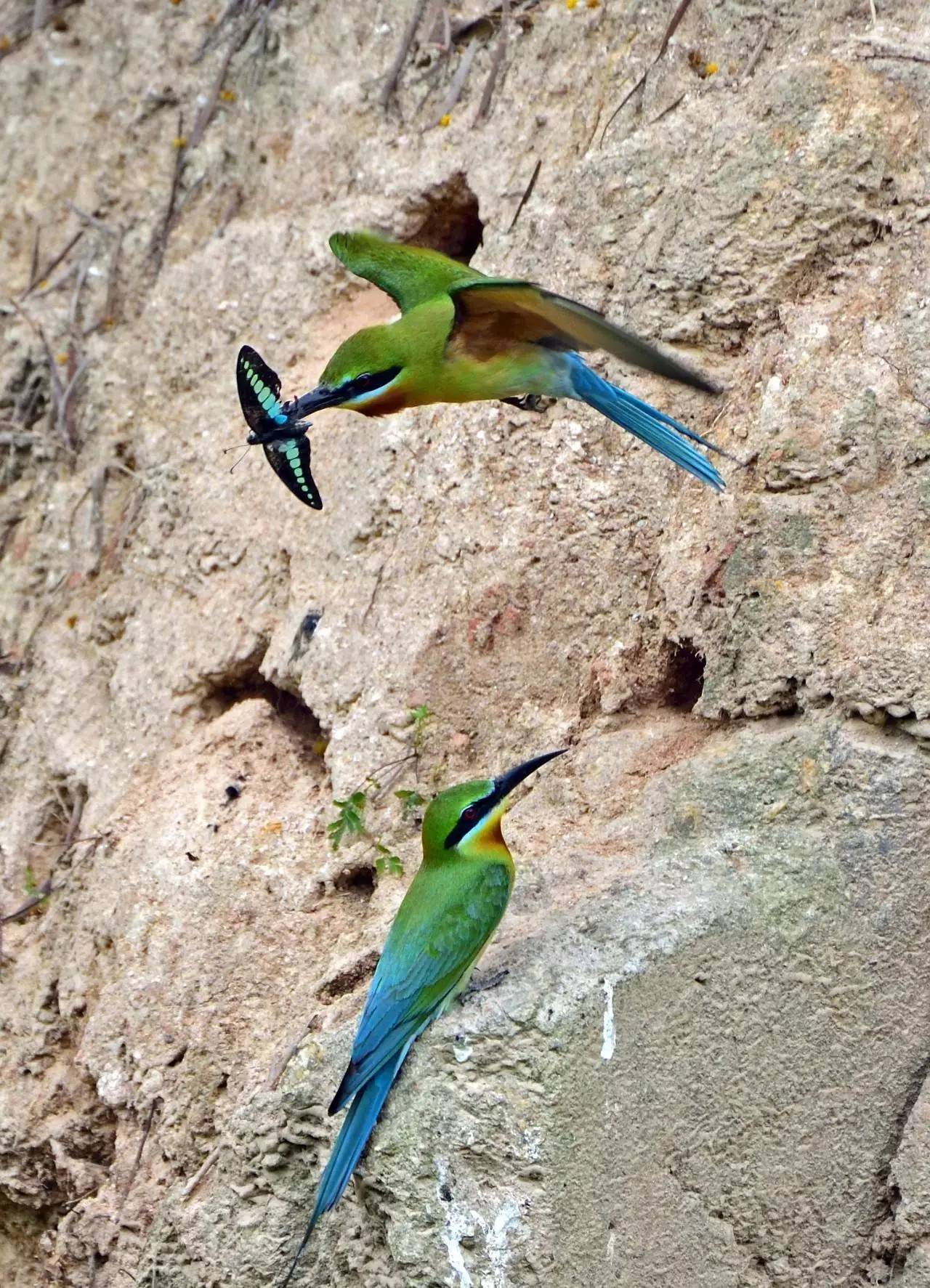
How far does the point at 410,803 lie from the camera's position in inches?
157

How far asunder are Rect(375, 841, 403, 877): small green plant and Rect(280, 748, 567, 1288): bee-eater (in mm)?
129

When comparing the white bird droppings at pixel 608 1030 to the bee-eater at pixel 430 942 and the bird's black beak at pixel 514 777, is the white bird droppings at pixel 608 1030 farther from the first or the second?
the bird's black beak at pixel 514 777

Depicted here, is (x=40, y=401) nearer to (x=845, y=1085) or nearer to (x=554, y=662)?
(x=554, y=662)

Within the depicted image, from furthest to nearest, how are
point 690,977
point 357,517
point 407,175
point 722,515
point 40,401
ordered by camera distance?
1. point 40,401
2. point 407,175
3. point 357,517
4. point 722,515
5. point 690,977

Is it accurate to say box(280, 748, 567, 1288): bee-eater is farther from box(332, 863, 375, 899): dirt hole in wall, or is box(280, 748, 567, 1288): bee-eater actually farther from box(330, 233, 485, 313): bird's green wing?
box(330, 233, 485, 313): bird's green wing

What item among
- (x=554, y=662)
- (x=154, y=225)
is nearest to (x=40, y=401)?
(x=154, y=225)

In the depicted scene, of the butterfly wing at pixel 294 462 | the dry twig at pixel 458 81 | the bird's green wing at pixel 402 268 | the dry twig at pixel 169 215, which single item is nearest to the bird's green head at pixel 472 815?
the butterfly wing at pixel 294 462

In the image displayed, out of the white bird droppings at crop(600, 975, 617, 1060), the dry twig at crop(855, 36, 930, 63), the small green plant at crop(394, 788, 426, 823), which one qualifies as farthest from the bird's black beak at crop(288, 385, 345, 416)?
the dry twig at crop(855, 36, 930, 63)

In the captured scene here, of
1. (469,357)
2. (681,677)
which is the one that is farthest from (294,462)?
(681,677)

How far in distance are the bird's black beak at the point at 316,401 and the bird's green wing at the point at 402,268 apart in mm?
398

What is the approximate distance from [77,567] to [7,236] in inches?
57.4

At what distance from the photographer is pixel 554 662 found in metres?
4.03

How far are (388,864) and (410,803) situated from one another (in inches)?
6.2

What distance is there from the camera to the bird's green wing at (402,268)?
3.85 meters
